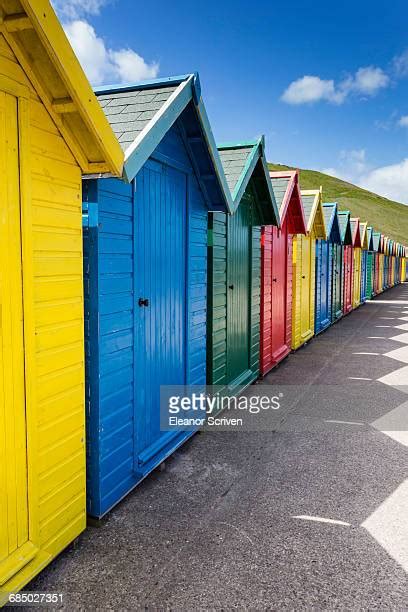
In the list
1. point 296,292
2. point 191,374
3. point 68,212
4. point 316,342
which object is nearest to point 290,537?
point 191,374

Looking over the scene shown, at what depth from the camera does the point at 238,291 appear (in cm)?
742

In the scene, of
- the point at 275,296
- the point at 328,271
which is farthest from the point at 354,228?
the point at 275,296

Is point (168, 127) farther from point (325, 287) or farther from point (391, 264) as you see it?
point (391, 264)

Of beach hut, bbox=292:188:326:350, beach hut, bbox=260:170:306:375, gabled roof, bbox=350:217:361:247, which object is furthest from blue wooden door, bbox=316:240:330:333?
gabled roof, bbox=350:217:361:247

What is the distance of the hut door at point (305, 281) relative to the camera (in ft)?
39.2

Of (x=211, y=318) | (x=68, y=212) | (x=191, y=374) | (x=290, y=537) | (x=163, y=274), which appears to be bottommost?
(x=290, y=537)

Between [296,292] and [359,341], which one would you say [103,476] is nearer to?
[296,292]

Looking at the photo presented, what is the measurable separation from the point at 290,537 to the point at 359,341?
9817 mm

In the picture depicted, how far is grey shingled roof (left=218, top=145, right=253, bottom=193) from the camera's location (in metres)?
6.43

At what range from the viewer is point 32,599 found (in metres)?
2.99

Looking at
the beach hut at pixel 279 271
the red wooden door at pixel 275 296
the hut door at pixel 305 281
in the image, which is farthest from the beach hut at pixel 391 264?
the red wooden door at pixel 275 296

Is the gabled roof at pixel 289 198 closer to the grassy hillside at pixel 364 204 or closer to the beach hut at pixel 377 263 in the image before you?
the beach hut at pixel 377 263

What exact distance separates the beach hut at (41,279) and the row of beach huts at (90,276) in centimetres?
1

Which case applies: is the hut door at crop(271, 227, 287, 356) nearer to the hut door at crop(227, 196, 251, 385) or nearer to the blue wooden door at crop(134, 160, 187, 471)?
the hut door at crop(227, 196, 251, 385)
